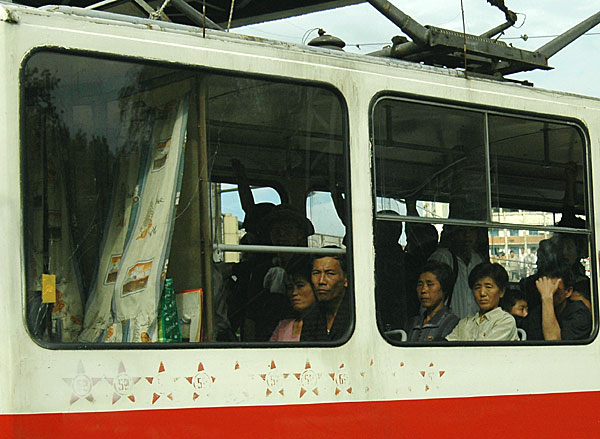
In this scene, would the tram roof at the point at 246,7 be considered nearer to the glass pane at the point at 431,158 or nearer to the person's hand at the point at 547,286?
the glass pane at the point at 431,158

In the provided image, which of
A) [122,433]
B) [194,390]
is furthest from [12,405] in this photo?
[194,390]

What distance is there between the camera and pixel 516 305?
5059mm

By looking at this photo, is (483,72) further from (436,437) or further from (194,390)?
(194,390)

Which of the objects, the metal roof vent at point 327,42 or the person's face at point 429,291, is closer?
the person's face at point 429,291

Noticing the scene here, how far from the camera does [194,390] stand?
12.9 feet

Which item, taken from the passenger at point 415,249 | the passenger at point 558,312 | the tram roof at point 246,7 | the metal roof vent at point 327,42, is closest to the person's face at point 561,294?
the passenger at point 558,312

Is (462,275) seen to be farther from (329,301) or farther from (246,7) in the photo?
(246,7)

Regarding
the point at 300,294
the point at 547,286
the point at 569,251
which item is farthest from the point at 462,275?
the point at 300,294

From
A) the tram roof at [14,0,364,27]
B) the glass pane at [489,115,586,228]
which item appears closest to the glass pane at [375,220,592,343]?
the glass pane at [489,115,586,228]

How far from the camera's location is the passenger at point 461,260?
189 inches

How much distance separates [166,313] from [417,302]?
1289mm

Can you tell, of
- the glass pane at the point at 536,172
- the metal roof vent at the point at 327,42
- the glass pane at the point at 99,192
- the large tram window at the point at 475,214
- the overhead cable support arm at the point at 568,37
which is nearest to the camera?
the glass pane at the point at 99,192

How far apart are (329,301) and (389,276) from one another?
348 mm

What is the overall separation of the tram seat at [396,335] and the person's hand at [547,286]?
3.24ft
